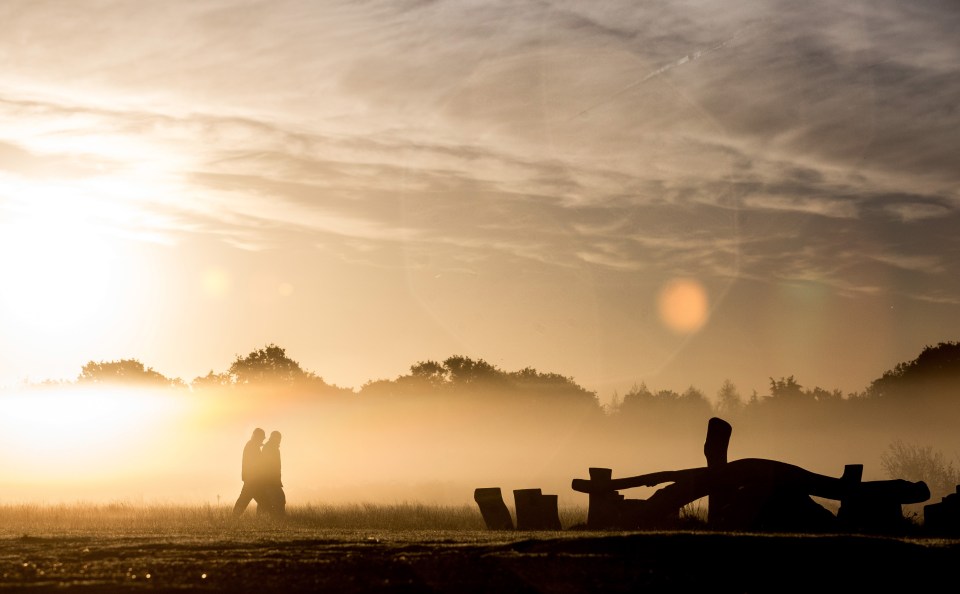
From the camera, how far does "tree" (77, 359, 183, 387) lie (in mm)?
112919

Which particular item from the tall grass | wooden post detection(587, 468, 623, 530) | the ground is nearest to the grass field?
the ground

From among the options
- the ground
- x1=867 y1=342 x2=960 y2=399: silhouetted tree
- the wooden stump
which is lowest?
the ground

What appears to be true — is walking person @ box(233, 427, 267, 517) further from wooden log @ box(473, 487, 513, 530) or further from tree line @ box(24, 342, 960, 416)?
tree line @ box(24, 342, 960, 416)

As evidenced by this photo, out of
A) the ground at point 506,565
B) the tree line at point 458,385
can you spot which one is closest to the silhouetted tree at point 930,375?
the tree line at point 458,385

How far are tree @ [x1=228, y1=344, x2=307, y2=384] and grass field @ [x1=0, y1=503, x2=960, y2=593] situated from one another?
297 feet

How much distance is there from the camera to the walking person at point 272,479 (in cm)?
2853

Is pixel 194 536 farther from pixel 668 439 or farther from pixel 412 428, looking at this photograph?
pixel 668 439

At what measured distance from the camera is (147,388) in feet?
362

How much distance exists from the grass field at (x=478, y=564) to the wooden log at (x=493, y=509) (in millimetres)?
5345

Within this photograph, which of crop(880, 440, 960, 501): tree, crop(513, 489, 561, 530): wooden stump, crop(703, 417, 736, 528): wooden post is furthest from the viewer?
crop(880, 440, 960, 501): tree

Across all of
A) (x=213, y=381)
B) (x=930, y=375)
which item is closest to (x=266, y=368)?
(x=213, y=381)

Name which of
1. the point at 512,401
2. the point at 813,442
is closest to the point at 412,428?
the point at 512,401

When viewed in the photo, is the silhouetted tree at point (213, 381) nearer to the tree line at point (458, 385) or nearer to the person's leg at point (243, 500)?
the tree line at point (458, 385)

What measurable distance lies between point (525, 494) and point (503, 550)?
7949 mm
